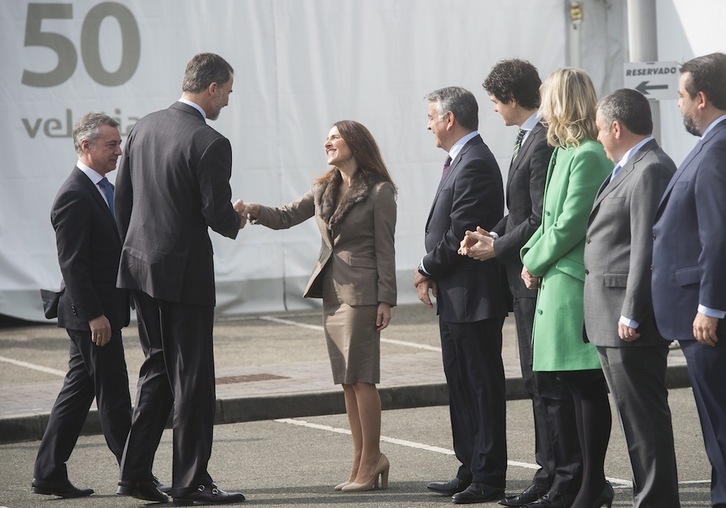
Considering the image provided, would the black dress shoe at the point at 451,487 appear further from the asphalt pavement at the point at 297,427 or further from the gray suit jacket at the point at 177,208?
the gray suit jacket at the point at 177,208

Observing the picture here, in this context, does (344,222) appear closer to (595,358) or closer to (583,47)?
(595,358)

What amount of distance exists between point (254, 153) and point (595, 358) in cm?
963

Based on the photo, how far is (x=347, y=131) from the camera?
6.95m

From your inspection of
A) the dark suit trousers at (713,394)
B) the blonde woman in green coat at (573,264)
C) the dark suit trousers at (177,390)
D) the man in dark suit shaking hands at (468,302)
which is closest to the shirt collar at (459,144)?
the man in dark suit shaking hands at (468,302)

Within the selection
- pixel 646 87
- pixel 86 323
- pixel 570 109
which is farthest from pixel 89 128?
pixel 646 87

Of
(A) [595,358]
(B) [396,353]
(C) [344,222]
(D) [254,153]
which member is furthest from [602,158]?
(D) [254,153]

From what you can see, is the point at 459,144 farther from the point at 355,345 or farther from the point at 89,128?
the point at 89,128

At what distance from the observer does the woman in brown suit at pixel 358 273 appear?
6898mm

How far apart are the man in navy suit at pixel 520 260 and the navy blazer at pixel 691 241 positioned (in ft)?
3.23

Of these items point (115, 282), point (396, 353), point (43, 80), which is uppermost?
point (43, 80)

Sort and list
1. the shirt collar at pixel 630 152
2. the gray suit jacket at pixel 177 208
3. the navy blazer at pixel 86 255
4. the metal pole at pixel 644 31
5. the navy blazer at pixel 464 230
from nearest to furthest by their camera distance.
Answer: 1. the shirt collar at pixel 630 152
2. the gray suit jacket at pixel 177 208
3. the navy blazer at pixel 464 230
4. the navy blazer at pixel 86 255
5. the metal pole at pixel 644 31

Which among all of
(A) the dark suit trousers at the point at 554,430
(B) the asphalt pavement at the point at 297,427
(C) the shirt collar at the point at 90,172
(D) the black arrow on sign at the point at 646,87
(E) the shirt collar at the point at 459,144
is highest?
(D) the black arrow on sign at the point at 646,87

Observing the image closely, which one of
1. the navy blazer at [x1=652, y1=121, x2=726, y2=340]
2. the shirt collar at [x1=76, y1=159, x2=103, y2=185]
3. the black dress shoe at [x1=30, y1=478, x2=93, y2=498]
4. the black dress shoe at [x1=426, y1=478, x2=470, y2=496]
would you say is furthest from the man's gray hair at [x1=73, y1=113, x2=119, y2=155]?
the navy blazer at [x1=652, y1=121, x2=726, y2=340]

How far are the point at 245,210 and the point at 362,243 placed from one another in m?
0.63
